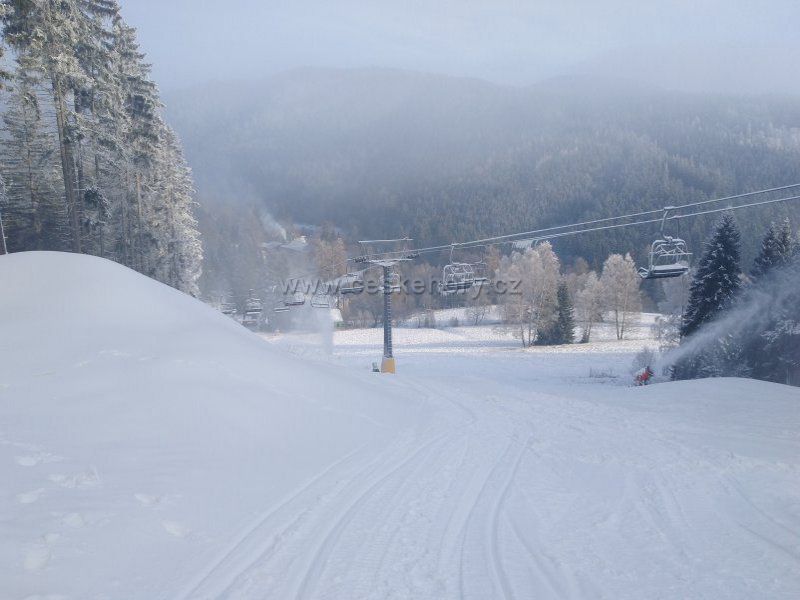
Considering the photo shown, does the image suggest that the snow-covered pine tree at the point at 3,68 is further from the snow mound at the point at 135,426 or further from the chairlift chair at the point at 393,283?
the chairlift chair at the point at 393,283

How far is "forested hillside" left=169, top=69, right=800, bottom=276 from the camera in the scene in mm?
80125

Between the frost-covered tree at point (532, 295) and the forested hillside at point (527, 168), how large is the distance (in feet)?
51.5

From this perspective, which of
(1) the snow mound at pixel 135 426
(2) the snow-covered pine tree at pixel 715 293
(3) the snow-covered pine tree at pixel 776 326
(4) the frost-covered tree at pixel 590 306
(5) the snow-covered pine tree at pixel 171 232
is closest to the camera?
(1) the snow mound at pixel 135 426

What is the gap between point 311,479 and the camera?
7.58 m

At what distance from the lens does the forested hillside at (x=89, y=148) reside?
17.6 m

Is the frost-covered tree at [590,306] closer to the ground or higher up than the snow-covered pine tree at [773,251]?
closer to the ground

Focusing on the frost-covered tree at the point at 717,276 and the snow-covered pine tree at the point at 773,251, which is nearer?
the frost-covered tree at the point at 717,276

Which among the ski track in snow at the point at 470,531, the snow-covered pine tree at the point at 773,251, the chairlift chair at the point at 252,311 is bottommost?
the ski track in snow at the point at 470,531

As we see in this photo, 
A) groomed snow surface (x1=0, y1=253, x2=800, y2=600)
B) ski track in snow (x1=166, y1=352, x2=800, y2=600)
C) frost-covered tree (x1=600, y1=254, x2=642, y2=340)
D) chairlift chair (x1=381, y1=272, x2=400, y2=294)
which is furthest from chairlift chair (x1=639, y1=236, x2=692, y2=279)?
frost-covered tree (x1=600, y1=254, x2=642, y2=340)

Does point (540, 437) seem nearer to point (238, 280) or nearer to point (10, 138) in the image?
point (10, 138)

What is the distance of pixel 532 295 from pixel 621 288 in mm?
8855

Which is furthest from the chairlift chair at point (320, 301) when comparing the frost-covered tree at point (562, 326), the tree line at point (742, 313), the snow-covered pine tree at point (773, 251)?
the frost-covered tree at point (562, 326)

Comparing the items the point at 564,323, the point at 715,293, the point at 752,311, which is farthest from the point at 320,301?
the point at 564,323

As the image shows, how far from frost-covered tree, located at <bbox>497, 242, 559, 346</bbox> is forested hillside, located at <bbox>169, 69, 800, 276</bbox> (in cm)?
1571
